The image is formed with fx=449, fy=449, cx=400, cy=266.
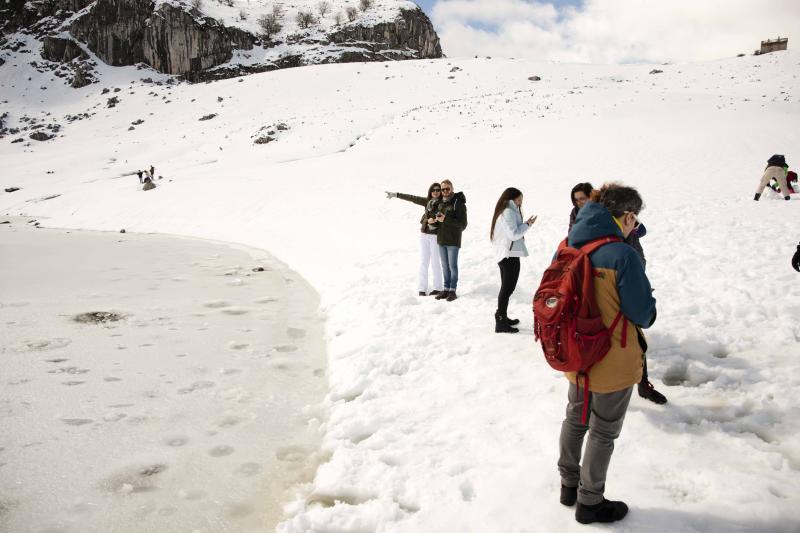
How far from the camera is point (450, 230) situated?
7359mm

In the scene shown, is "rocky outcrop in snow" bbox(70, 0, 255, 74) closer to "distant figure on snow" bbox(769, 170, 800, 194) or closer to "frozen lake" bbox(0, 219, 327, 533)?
"frozen lake" bbox(0, 219, 327, 533)

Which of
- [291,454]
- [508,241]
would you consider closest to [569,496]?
[291,454]

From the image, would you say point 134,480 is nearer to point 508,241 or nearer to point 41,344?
point 41,344

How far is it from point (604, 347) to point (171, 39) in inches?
3711

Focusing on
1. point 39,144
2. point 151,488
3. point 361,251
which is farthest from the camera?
point 39,144

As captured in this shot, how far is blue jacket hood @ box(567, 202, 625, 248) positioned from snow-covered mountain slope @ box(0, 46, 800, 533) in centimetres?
178

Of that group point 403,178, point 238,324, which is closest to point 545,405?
point 238,324

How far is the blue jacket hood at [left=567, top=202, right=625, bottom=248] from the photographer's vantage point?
2.60 metres

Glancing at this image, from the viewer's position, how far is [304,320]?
24.6 ft

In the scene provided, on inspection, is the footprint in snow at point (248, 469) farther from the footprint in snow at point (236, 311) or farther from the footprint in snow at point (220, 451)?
the footprint in snow at point (236, 311)

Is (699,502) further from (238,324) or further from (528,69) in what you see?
(528,69)

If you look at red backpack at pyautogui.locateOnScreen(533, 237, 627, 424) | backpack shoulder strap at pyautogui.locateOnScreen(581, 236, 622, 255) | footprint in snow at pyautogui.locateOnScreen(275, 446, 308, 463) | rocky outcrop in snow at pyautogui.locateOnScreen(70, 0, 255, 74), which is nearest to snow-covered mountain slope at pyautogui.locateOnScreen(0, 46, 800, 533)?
footprint in snow at pyautogui.locateOnScreen(275, 446, 308, 463)

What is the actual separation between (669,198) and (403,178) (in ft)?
35.5

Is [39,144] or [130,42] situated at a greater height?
[130,42]
